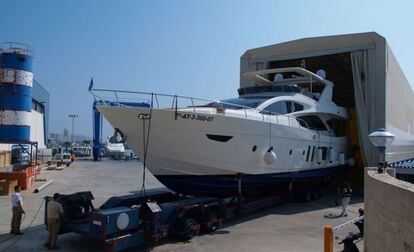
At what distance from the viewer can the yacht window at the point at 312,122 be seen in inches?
A: 585

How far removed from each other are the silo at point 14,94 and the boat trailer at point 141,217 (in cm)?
1069

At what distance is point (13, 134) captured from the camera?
18.7 metres

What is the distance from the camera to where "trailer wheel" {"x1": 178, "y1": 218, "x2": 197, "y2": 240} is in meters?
9.42

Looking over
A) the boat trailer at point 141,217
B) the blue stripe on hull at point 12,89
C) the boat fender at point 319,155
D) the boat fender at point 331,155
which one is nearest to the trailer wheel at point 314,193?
the boat fender at point 319,155

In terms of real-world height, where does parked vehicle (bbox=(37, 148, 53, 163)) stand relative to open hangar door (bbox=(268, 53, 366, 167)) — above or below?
below

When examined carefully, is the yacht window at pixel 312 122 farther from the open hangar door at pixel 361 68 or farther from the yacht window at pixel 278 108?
the open hangar door at pixel 361 68

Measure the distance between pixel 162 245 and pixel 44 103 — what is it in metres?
48.2

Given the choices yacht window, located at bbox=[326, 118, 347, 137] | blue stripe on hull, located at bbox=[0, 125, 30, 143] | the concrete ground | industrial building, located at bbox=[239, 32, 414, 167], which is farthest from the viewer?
blue stripe on hull, located at bbox=[0, 125, 30, 143]

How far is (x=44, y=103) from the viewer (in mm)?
52500

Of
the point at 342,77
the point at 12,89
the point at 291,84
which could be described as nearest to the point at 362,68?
the point at 291,84

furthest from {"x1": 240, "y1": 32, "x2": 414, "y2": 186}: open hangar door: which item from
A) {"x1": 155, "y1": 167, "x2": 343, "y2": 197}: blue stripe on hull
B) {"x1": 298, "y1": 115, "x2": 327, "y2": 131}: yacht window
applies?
{"x1": 155, "y1": 167, "x2": 343, "y2": 197}: blue stripe on hull

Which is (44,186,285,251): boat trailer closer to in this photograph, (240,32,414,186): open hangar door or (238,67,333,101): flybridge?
(238,67,333,101): flybridge

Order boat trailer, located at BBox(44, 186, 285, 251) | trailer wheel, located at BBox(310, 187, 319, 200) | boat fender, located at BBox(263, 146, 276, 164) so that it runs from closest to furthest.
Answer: boat trailer, located at BBox(44, 186, 285, 251)
boat fender, located at BBox(263, 146, 276, 164)
trailer wheel, located at BBox(310, 187, 319, 200)

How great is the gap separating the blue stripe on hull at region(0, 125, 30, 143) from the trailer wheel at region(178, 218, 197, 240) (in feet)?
41.1
